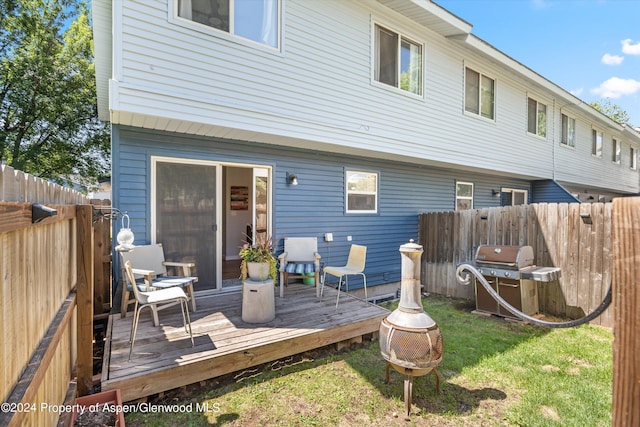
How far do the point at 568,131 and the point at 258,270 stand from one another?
1316 centimetres

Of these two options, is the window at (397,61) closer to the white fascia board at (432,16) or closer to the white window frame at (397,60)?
the white window frame at (397,60)

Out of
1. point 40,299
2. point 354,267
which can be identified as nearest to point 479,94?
point 354,267

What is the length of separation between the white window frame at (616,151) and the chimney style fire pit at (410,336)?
17.7m

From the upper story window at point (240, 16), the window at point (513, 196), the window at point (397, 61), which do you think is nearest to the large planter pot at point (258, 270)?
the upper story window at point (240, 16)

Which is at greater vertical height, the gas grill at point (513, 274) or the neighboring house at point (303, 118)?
the neighboring house at point (303, 118)

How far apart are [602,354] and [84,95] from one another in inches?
709

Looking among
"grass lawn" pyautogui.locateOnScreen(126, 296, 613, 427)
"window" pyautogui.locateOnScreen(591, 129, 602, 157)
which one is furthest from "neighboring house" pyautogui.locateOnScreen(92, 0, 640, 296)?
"window" pyautogui.locateOnScreen(591, 129, 602, 157)

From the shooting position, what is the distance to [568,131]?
11445 millimetres

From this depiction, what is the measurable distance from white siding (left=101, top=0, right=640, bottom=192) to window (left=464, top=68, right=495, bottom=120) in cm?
21

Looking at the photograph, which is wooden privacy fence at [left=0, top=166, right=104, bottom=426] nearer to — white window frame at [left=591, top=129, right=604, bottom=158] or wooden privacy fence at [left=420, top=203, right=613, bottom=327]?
wooden privacy fence at [left=420, top=203, right=613, bottom=327]

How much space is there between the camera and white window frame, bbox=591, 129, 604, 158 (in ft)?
42.5

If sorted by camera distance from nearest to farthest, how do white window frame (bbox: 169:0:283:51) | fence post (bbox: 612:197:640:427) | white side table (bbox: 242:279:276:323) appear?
1. fence post (bbox: 612:197:640:427)
2. white side table (bbox: 242:279:276:323)
3. white window frame (bbox: 169:0:283:51)

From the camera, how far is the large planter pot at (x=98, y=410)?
2.18 meters

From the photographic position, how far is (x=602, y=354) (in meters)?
3.79
